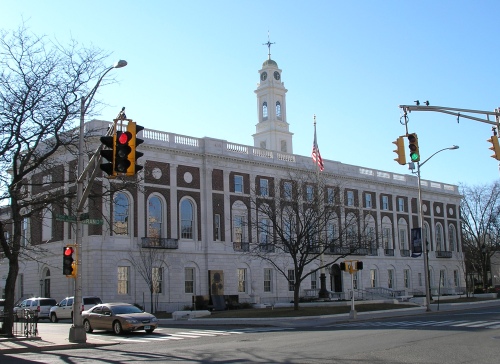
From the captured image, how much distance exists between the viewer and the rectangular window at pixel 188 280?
53.2m

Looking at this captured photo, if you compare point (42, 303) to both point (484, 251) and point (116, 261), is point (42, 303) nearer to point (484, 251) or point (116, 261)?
point (116, 261)

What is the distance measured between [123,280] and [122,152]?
35120mm

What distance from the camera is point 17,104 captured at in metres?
25.5

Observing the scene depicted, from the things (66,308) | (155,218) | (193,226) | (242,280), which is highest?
(155,218)

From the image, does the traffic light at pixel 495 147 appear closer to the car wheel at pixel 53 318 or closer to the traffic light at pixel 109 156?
the traffic light at pixel 109 156

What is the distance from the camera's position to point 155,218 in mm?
52125

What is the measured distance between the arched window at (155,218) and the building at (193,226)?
3.4 inches

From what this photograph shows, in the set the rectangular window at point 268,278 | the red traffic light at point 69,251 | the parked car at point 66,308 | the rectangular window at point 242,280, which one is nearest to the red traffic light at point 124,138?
the red traffic light at point 69,251

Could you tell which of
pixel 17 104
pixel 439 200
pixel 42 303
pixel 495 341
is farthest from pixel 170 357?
pixel 439 200

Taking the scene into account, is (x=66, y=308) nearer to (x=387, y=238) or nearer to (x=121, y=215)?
(x=121, y=215)

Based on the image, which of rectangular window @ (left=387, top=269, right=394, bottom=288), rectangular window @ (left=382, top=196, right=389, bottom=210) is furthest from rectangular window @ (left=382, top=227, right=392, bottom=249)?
rectangular window @ (left=387, top=269, right=394, bottom=288)

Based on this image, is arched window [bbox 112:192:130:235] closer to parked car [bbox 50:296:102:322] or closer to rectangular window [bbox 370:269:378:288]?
parked car [bbox 50:296:102:322]

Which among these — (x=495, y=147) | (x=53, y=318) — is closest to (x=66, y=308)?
(x=53, y=318)

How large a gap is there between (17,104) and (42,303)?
22.2 metres
